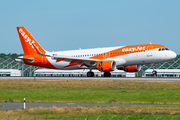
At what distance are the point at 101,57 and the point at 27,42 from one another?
639 inches

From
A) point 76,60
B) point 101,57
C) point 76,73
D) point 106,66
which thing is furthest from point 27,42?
point 76,73

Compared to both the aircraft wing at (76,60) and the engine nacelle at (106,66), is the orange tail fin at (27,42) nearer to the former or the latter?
the aircraft wing at (76,60)

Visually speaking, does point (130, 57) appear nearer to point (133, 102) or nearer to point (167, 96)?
point (167, 96)

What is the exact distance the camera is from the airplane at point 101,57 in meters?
49.3

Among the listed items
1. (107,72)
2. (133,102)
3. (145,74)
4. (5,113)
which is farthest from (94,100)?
(145,74)

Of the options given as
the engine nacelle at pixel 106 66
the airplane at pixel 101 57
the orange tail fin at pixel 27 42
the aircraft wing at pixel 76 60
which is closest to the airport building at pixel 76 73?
the orange tail fin at pixel 27 42

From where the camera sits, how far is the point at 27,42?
60.1m

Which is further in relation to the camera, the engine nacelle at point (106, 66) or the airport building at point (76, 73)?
the airport building at point (76, 73)

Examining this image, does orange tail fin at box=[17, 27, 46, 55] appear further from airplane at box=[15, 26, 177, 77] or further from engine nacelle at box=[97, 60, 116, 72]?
engine nacelle at box=[97, 60, 116, 72]

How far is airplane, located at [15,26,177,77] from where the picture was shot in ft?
162

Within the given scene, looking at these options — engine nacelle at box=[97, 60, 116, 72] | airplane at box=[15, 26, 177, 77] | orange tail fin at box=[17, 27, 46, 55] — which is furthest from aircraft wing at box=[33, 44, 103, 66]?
orange tail fin at box=[17, 27, 46, 55]

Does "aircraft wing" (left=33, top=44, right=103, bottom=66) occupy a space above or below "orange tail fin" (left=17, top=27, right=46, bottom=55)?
below

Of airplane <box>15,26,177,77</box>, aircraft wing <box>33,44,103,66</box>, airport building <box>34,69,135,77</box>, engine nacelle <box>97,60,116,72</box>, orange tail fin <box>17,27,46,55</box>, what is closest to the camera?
airplane <box>15,26,177,77</box>

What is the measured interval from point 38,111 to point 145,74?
241 ft
